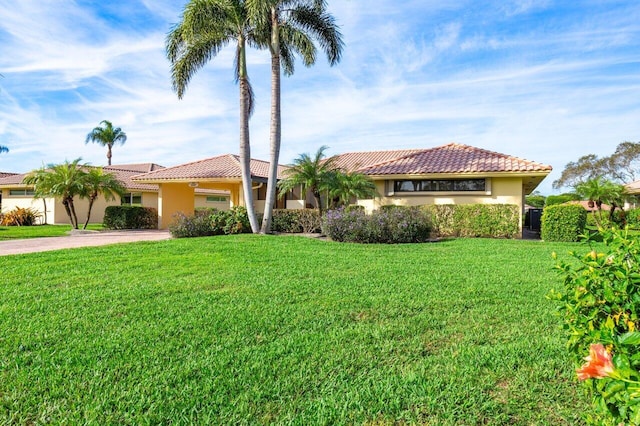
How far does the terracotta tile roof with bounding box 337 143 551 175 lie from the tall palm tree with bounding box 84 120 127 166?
42529 millimetres

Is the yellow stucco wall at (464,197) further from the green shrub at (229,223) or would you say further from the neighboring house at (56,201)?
the neighboring house at (56,201)

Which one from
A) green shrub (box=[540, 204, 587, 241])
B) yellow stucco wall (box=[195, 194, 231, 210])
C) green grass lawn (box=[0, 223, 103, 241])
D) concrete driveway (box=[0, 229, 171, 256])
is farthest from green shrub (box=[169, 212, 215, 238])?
yellow stucco wall (box=[195, 194, 231, 210])

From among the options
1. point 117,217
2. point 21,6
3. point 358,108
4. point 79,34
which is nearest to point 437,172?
point 358,108

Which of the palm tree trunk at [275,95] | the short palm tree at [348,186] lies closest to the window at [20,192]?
the palm tree trunk at [275,95]

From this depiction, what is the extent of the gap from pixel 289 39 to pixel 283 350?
16810mm

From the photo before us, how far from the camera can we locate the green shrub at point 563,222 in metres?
14.8

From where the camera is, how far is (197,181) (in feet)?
71.7

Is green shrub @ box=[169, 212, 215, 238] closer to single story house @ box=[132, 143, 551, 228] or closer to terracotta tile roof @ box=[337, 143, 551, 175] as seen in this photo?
single story house @ box=[132, 143, 551, 228]

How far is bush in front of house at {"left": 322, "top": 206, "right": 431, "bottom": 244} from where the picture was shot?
13906 mm

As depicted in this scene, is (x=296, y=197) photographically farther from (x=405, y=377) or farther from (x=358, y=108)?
(x=405, y=377)

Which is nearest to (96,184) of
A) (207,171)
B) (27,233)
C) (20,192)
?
(27,233)

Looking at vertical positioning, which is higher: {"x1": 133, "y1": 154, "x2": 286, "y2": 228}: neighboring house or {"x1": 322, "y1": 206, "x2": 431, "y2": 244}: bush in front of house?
{"x1": 133, "y1": 154, "x2": 286, "y2": 228}: neighboring house

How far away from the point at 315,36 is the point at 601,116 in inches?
560

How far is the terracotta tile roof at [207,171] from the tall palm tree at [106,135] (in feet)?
103
